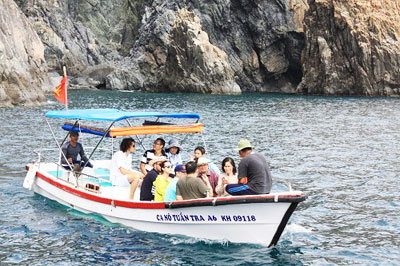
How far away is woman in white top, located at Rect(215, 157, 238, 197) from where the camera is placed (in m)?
14.3

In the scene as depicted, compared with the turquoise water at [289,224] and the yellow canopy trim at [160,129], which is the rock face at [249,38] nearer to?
the turquoise water at [289,224]

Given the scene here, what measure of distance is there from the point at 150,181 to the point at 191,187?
5.77 feet

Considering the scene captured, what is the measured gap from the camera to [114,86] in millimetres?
104688

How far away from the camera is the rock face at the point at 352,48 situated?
85.1 metres

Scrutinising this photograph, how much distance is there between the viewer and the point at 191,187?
45.9 ft

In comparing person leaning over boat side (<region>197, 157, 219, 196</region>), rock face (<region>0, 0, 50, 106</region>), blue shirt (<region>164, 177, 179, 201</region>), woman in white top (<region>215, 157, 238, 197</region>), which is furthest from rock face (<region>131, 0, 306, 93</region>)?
blue shirt (<region>164, 177, 179, 201</region>)

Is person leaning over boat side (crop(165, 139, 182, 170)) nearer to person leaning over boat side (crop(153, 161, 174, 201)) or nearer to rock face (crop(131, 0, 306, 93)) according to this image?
person leaning over boat side (crop(153, 161, 174, 201))

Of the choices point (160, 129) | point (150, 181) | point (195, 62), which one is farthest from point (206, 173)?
point (195, 62)

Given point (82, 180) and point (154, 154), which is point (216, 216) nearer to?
point (154, 154)

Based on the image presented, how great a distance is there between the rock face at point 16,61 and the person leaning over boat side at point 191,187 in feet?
144

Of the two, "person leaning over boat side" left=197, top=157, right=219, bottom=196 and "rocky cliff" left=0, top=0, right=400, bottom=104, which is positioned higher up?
"rocky cliff" left=0, top=0, right=400, bottom=104

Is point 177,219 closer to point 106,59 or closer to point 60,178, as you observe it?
point 60,178

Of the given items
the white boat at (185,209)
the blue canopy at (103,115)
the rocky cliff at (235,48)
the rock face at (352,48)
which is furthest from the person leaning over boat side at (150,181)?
the rock face at (352,48)

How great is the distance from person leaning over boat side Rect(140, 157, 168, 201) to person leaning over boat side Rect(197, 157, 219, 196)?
1141 mm
